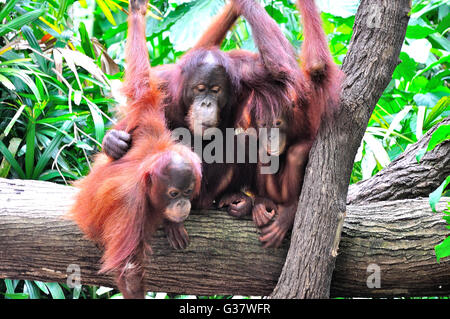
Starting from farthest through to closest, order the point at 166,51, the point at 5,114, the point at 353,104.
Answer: the point at 166,51 → the point at 5,114 → the point at 353,104

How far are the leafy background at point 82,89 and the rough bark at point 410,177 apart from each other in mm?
736

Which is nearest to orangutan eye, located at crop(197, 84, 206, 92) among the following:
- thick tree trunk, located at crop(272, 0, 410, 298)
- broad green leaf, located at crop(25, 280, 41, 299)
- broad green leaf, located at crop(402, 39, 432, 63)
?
thick tree trunk, located at crop(272, 0, 410, 298)

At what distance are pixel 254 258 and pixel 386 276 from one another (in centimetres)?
61

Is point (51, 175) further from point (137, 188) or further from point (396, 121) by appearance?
point (396, 121)

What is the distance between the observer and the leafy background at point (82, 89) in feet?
12.6

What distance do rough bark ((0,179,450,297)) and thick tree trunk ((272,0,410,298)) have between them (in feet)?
0.71

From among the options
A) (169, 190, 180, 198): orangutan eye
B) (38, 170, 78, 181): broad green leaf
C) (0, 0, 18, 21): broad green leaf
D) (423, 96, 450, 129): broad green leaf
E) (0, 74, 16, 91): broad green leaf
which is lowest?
(169, 190, 180, 198): orangutan eye

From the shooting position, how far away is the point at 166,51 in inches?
193

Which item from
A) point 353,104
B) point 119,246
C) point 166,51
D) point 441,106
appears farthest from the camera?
point 166,51

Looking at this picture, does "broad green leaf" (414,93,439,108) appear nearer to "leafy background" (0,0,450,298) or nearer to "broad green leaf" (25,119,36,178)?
"leafy background" (0,0,450,298)

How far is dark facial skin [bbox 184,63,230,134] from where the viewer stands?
2.52 m
